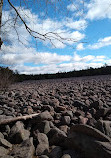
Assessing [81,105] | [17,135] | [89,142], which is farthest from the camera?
[81,105]

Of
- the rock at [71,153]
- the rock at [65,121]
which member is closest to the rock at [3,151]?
the rock at [71,153]

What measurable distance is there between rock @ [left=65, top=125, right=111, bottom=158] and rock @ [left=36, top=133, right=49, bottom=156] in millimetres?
266

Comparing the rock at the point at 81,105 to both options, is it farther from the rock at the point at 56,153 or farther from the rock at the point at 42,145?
the rock at the point at 56,153

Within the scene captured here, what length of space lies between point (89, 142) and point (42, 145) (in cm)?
61

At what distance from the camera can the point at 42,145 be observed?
5.81 ft

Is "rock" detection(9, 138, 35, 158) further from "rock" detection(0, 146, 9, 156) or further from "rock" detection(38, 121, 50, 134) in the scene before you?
"rock" detection(38, 121, 50, 134)

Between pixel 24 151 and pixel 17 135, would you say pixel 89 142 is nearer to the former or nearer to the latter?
pixel 24 151

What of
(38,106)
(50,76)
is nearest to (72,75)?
(50,76)

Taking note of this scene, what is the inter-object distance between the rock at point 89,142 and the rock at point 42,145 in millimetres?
266

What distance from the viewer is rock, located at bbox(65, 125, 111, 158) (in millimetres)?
1391

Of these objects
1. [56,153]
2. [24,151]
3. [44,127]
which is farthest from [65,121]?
[24,151]

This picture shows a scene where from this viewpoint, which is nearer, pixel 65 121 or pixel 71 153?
pixel 71 153

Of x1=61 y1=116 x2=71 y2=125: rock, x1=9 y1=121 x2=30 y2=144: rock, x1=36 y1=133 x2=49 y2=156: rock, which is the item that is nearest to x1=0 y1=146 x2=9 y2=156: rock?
x1=9 y1=121 x2=30 y2=144: rock

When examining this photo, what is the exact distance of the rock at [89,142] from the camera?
139 cm
